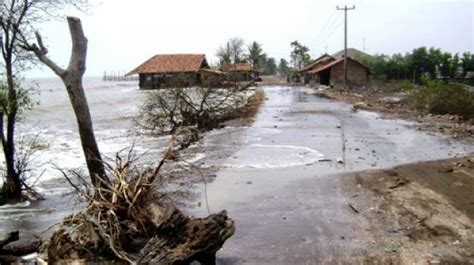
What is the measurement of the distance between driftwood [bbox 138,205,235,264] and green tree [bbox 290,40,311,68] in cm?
10610

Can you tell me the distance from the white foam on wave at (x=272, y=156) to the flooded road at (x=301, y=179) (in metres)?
0.03

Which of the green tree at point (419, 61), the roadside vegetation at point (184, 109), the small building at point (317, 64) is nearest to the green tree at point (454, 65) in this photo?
the green tree at point (419, 61)

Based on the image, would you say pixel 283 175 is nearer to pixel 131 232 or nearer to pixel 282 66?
pixel 131 232

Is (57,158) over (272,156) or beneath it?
beneath

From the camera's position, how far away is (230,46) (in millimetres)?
92938

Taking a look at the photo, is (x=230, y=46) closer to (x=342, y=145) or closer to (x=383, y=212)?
(x=342, y=145)

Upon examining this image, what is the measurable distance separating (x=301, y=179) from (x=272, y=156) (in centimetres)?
310

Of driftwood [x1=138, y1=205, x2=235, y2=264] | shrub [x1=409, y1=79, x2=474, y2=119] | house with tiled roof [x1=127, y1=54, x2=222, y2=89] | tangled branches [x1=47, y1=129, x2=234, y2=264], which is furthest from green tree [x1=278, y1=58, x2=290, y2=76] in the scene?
driftwood [x1=138, y1=205, x2=235, y2=264]

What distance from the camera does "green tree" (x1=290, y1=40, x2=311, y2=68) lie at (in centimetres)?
11100

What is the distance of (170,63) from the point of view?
63.8m

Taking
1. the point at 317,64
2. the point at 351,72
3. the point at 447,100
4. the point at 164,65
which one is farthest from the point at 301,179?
the point at 317,64

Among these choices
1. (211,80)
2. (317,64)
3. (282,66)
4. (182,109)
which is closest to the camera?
(182,109)

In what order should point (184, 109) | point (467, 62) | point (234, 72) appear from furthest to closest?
point (467, 62), point (234, 72), point (184, 109)

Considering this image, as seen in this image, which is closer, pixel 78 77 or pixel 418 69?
pixel 78 77
